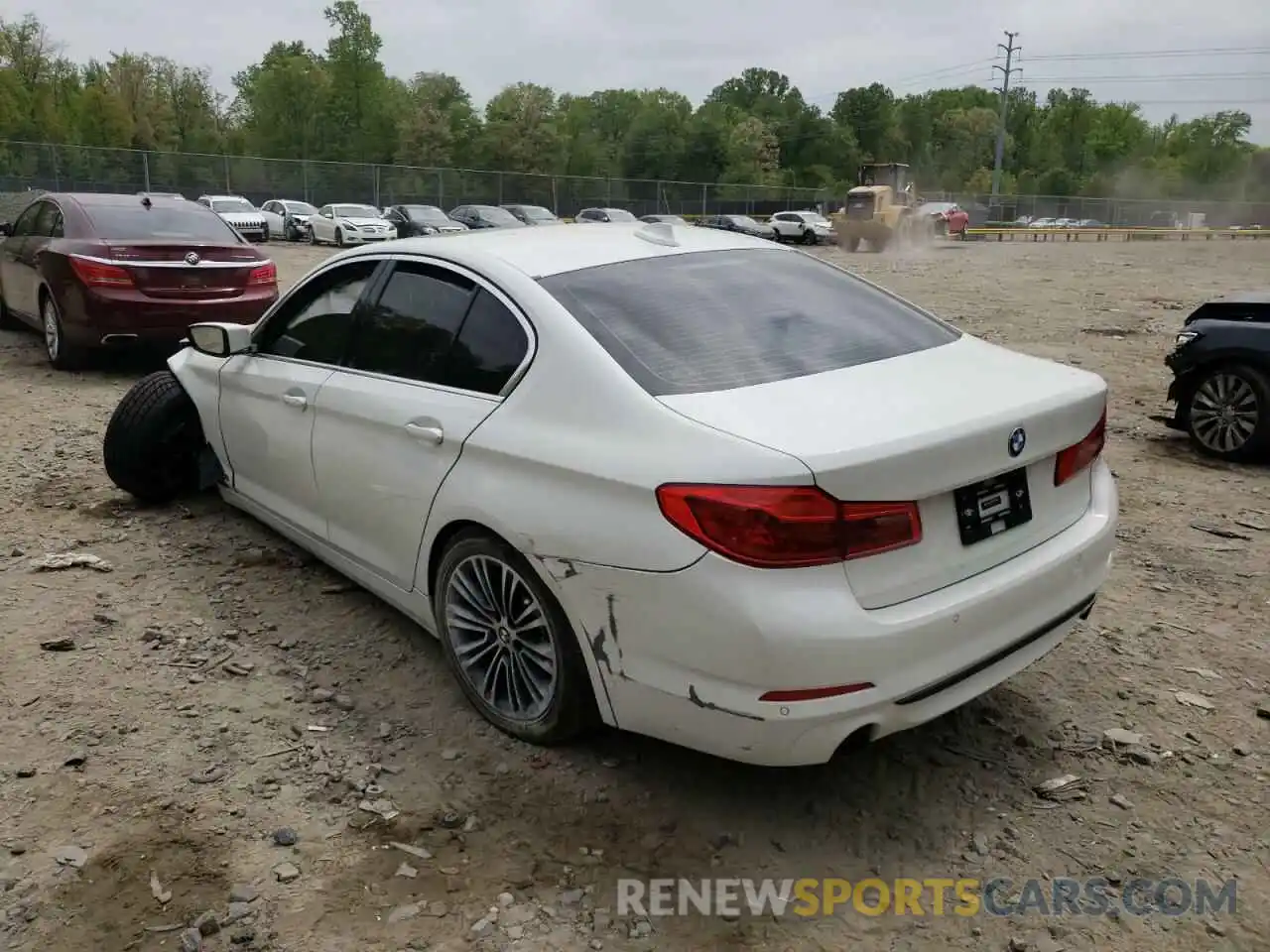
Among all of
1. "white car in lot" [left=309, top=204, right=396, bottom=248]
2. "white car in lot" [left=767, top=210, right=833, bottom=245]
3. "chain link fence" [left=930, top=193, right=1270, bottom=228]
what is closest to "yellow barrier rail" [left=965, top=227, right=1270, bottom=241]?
"white car in lot" [left=767, top=210, right=833, bottom=245]

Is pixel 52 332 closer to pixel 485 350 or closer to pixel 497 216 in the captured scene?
pixel 485 350

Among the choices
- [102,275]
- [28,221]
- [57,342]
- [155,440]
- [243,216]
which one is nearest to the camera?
[155,440]

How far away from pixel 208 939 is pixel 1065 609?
8.06 ft

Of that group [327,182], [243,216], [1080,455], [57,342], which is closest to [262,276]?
[57,342]

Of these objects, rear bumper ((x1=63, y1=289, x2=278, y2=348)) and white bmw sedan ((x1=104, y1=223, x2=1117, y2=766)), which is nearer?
white bmw sedan ((x1=104, y1=223, x2=1117, y2=766))

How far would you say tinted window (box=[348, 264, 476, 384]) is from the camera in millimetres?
3535

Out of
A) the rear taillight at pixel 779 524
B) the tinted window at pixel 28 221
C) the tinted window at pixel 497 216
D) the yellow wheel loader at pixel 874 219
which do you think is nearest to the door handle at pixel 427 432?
the rear taillight at pixel 779 524

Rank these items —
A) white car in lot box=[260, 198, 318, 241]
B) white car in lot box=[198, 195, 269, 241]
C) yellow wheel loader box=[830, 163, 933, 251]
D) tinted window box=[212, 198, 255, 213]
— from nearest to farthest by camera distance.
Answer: white car in lot box=[198, 195, 269, 241] → tinted window box=[212, 198, 255, 213] → white car in lot box=[260, 198, 318, 241] → yellow wheel loader box=[830, 163, 933, 251]

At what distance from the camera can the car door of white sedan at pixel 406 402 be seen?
10.8 ft

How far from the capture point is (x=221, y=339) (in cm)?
459

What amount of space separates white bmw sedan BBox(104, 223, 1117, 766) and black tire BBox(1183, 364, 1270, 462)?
3.92m

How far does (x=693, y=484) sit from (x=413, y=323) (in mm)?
1597

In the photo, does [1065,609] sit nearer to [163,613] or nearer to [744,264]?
[744,264]

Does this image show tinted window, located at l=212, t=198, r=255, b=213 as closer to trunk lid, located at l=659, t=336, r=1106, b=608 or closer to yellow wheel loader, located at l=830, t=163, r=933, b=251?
yellow wheel loader, located at l=830, t=163, r=933, b=251
